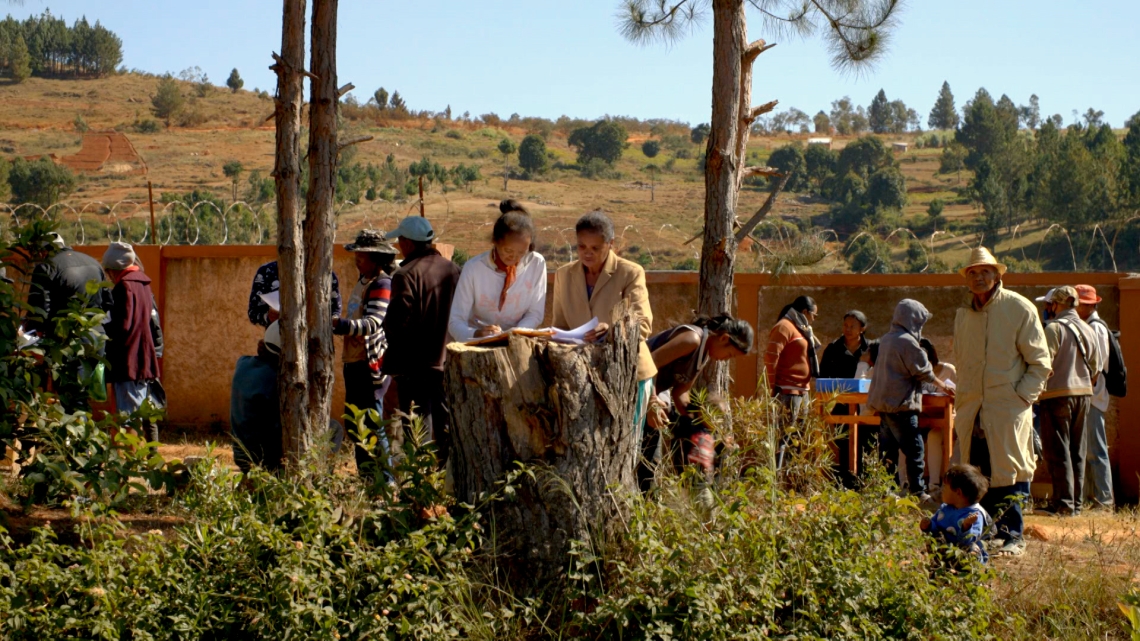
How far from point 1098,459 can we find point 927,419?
1.33 meters

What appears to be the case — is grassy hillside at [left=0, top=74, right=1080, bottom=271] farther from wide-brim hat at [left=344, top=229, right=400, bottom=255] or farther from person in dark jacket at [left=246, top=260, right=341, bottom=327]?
person in dark jacket at [left=246, top=260, right=341, bottom=327]

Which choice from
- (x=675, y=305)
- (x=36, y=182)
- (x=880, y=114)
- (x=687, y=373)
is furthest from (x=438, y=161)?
(x=880, y=114)

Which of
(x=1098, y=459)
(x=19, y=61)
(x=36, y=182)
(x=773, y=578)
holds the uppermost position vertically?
(x=19, y=61)

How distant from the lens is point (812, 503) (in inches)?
183

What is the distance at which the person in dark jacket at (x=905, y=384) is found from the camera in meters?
8.02

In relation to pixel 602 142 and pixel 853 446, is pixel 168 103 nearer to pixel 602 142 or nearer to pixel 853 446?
pixel 602 142

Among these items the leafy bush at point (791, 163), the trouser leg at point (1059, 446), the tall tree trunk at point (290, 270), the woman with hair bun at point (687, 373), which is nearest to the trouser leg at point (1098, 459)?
the trouser leg at point (1059, 446)

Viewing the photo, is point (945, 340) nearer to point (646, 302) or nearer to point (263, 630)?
point (646, 302)

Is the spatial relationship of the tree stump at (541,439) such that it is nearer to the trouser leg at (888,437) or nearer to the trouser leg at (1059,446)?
the trouser leg at (888,437)

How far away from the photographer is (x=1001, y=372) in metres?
6.33

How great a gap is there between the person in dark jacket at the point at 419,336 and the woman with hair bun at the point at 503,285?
56 centimetres

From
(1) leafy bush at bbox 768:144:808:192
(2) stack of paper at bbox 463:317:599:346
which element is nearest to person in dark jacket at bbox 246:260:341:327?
(2) stack of paper at bbox 463:317:599:346

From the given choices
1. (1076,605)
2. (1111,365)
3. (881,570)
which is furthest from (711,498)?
(1111,365)

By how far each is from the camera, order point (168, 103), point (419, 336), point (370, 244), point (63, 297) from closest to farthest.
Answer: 1. point (419, 336)
2. point (370, 244)
3. point (63, 297)
4. point (168, 103)
